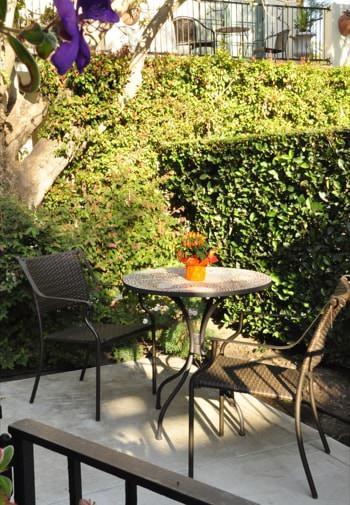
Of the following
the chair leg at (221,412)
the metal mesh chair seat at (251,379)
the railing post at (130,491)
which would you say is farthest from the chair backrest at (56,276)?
the railing post at (130,491)

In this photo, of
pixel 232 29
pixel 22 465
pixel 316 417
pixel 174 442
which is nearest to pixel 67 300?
pixel 174 442

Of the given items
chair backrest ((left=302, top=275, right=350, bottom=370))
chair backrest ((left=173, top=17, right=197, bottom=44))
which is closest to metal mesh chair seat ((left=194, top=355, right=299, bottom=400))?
chair backrest ((left=302, top=275, right=350, bottom=370))

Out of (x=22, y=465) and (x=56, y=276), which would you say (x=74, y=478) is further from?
(x=56, y=276)

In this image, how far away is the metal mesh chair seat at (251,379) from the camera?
128 inches

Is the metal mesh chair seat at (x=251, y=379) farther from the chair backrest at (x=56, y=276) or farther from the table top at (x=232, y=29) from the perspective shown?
the table top at (x=232, y=29)

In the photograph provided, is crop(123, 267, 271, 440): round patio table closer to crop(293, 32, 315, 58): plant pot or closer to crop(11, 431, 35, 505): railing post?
crop(11, 431, 35, 505): railing post

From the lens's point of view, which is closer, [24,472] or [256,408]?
[24,472]

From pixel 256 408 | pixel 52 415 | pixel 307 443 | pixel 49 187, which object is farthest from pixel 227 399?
pixel 49 187

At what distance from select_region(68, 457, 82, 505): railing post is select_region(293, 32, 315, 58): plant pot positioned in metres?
12.2

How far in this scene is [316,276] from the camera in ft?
16.8

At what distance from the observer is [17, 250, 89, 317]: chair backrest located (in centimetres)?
455

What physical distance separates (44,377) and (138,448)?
5.16 ft

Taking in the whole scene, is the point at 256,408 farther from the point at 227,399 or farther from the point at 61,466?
the point at 61,466

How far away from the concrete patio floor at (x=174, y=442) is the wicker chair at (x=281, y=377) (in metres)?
0.15
